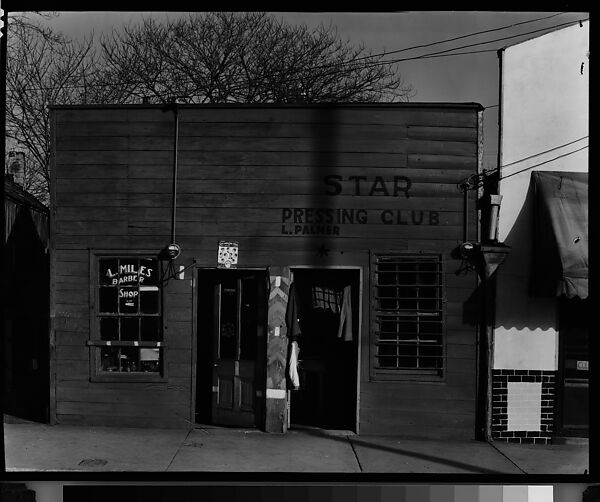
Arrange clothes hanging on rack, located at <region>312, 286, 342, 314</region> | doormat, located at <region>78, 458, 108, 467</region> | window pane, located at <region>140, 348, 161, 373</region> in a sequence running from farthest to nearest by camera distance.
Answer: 1. clothes hanging on rack, located at <region>312, 286, 342, 314</region>
2. window pane, located at <region>140, 348, 161, 373</region>
3. doormat, located at <region>78, 458, 108, 467</region>

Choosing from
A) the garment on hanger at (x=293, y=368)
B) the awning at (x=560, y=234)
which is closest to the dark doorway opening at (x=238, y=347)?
the garment on hanger at (x=293, y=368)

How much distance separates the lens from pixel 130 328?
27.5 ft

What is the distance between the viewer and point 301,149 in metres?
8.24

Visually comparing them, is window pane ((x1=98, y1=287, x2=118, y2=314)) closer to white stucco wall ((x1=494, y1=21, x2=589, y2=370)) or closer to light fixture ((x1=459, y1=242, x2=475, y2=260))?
light fixture ((x1=459, y1=242, x2=475, y2=260))

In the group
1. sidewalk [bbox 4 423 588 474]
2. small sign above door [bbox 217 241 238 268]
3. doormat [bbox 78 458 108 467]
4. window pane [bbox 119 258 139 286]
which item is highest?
small sign above door [bbox 217 241 238 268]

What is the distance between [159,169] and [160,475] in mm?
3913

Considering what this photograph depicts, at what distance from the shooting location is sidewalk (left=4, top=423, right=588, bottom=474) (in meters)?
6.94

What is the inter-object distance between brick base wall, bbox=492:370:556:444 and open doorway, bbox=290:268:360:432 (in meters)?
1.83

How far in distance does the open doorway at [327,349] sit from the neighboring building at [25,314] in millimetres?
4024

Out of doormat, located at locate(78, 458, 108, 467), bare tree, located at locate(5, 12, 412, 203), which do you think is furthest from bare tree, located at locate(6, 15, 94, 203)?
doormat, located at locate(78, 458, 108, 467)

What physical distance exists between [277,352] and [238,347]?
2.09ft

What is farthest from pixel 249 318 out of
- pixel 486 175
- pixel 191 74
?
pixel 191 74

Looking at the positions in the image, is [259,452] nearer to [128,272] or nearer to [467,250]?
[128,272]

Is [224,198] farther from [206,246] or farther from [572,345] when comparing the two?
[572,345]
